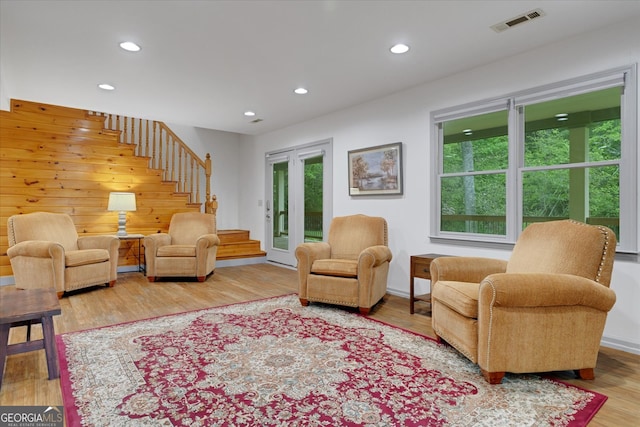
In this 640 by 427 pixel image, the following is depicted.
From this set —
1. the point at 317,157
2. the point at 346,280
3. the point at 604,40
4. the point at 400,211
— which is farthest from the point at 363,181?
the point at 604,40

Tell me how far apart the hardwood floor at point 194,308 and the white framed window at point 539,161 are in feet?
3.06

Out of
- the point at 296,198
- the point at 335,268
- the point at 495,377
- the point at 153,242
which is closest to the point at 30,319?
the point at 335,268

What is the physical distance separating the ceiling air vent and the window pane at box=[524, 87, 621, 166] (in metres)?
0.81

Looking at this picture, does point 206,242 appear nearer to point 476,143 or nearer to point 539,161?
point 476,143

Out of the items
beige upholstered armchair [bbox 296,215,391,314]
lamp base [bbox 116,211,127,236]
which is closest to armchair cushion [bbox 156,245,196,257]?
lamp base [bbox 116,211,127,236]

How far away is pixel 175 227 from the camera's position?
5562 mm

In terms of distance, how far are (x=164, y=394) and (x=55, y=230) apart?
3666 mm

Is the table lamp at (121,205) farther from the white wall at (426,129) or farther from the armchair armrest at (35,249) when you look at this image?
the white wall at (426,129)

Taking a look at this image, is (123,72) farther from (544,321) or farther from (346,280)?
(544,321)

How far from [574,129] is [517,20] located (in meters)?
1.05

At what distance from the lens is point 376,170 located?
461 cm

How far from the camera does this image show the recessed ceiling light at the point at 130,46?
305 cm

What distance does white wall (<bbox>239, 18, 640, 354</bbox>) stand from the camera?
8.95 feet

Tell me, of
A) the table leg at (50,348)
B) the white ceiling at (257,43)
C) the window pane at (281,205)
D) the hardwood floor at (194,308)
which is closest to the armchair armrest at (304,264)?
the hardwood floor at (194,308)
